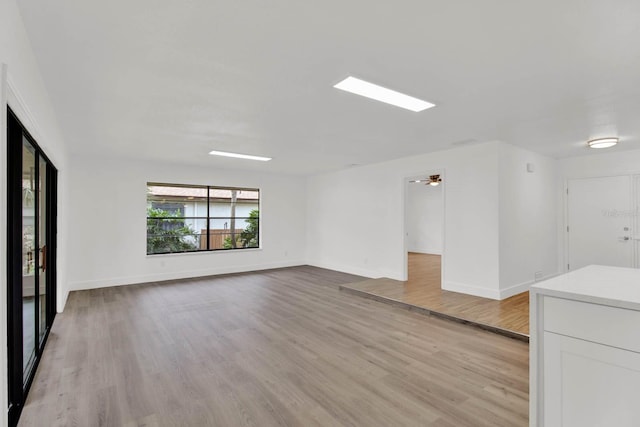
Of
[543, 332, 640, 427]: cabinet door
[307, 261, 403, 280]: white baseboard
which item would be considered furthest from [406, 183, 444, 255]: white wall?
[543, 332, 640, 427]: cabinet door

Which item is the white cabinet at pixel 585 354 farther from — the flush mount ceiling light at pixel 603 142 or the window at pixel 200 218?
the window at pixel 200 218

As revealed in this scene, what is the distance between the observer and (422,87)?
2748 mm

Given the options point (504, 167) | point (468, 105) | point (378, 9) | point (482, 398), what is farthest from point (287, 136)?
point (482, 398)

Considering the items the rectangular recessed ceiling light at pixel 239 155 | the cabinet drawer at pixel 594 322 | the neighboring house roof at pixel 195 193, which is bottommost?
the cabinet drawer at pixel 594 322

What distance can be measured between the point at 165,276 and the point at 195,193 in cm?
188

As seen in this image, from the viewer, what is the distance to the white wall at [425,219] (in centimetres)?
1089

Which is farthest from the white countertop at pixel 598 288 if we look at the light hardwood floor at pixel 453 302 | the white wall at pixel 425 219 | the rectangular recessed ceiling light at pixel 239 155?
the white wall at pixel 425 219

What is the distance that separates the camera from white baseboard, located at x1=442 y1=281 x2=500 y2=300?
4.64 metres

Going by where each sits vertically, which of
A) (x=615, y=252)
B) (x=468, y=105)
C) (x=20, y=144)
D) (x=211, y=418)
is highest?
(x=468, y=105)

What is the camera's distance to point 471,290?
16.1ft

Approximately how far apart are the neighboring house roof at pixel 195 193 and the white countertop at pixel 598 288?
6784 millimetres

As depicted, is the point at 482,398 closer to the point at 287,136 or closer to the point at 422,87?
the point at 422,87

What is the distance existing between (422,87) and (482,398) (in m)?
2.49

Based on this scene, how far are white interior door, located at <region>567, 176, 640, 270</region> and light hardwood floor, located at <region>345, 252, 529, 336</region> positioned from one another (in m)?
1.75
